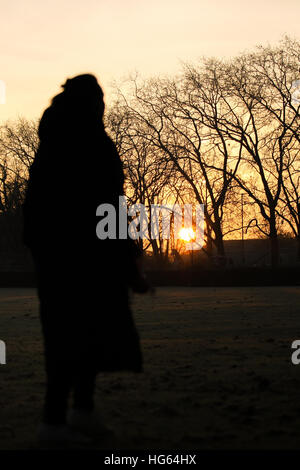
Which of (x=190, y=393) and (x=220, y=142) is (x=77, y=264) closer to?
(x=190, y=393)

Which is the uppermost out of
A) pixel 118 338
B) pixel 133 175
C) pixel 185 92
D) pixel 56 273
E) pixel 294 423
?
pixel 185 92

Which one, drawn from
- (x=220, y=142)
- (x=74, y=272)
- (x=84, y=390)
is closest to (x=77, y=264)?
(x=74, y=272)

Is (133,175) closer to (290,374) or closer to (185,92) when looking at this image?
(185,92)

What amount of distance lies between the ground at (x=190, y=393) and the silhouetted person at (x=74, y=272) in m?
0.45

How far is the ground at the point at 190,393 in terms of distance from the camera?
4914 mm

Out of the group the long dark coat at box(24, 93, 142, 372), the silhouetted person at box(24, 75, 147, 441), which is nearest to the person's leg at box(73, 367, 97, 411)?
the silhouetted person at box(24, 75, 147, 441)

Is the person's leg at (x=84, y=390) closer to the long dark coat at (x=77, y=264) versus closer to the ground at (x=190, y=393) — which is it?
the long dark coat at (x=77, y=264)

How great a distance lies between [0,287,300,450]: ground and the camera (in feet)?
16.1

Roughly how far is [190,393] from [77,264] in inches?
88.8

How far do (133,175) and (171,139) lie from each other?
3737mm

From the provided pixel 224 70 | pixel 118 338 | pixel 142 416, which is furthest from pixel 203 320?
pixel 224 70

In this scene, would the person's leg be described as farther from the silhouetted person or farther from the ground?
the ground

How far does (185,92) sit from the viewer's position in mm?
45844

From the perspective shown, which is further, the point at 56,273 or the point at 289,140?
the point at 289,140
